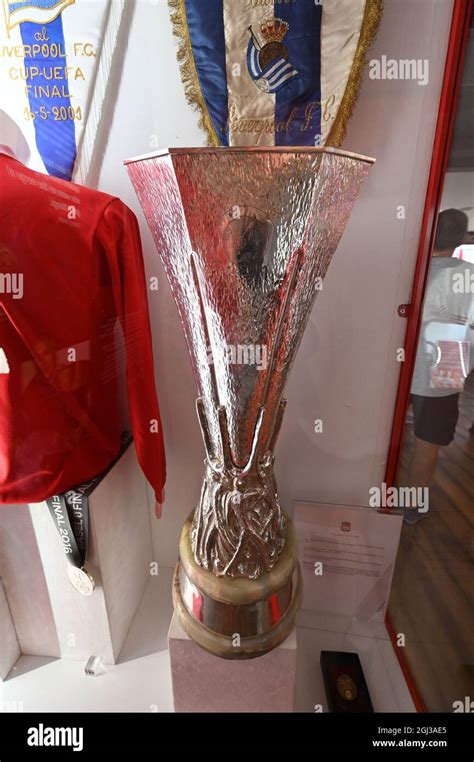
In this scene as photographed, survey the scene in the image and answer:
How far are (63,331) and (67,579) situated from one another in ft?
1.84

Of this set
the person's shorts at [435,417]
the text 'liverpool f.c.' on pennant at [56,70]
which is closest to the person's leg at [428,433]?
the person's shorts at [435,417]

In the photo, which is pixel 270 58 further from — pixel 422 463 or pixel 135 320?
pixel 422 463

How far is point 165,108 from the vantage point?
2.78 ft

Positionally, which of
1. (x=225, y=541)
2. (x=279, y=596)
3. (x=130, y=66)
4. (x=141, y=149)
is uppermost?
(x=130, y=66)

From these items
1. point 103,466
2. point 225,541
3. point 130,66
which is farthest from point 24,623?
point 130,66

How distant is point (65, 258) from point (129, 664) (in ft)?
3.08

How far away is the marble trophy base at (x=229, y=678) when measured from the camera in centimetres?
78

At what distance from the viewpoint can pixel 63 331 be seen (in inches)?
30.6

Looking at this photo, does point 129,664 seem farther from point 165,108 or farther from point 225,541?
point 165,108

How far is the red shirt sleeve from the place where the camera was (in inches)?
31.4

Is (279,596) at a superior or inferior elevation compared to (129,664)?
superior

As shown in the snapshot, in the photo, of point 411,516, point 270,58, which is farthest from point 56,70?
point 411,516

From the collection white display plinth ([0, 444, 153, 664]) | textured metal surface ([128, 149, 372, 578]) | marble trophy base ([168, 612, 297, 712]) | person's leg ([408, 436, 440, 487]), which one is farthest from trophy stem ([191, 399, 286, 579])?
person's leg ([408, 436, 440, 487])

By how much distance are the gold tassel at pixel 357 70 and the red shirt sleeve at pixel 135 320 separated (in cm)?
43
